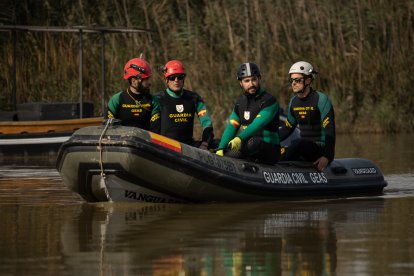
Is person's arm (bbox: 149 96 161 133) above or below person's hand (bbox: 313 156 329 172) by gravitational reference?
above

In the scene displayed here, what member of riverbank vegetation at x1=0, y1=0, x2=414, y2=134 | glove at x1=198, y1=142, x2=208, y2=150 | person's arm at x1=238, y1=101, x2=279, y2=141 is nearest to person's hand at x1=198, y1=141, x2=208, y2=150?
glove at x1=198, y1=142, x2=208, y2=150

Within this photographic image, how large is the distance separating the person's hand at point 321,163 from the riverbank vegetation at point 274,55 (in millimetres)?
11567

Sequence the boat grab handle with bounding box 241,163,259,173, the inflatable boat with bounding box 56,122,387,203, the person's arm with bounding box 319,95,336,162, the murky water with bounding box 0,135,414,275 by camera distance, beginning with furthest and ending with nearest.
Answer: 1. the person's arm with bounding box 319,95,336,162
2. the boat grab handle with bounding box 241,163,259,173
3. the inflatable boat with bounding box 56,122,387,203
4. the murky water with bounding box 0,135,414,275

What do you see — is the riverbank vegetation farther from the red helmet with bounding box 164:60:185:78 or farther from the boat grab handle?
the boat grab handle

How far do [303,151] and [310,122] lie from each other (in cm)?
41

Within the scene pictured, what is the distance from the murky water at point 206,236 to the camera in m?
9.74

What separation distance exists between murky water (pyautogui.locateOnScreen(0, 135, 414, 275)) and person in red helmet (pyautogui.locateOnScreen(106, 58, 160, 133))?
3.65 ft

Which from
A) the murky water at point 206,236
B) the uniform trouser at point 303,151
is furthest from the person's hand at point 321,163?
the murky water at point 206,236

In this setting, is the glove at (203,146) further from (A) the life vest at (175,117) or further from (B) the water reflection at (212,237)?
(B) the water reflection at (212,237)

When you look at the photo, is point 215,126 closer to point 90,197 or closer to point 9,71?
point 9,71

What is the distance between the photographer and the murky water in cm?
974

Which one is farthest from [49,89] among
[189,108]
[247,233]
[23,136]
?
[247,233]

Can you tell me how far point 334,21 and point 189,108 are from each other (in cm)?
1225

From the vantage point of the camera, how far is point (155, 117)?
51.5ft
